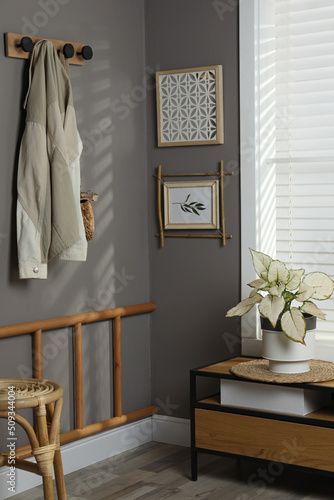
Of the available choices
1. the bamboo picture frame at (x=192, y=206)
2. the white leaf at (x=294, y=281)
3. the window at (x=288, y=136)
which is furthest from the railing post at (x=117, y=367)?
the white leaf at (x=294, y=281)

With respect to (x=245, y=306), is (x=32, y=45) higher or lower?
higher

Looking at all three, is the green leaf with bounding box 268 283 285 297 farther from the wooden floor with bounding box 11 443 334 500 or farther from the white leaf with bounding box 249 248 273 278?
the wooden floor with bounding box 11 443 334 500

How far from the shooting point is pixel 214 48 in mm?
3119

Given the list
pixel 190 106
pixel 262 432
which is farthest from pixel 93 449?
pixel 190 106

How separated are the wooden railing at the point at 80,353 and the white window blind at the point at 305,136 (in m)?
0.78

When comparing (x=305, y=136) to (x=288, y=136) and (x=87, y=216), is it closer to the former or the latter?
(x=288, y=136)

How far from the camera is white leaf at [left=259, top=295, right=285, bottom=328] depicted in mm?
2557

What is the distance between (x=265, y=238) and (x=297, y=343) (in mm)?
629

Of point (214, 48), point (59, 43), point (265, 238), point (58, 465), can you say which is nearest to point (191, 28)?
point (214, 48)

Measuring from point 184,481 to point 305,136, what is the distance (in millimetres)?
1482

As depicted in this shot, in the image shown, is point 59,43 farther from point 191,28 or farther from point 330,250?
point 330,250

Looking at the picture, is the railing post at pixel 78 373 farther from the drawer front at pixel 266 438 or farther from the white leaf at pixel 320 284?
the white leaf at pixel 320 284

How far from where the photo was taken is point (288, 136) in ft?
9.95

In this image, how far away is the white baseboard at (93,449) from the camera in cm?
273
